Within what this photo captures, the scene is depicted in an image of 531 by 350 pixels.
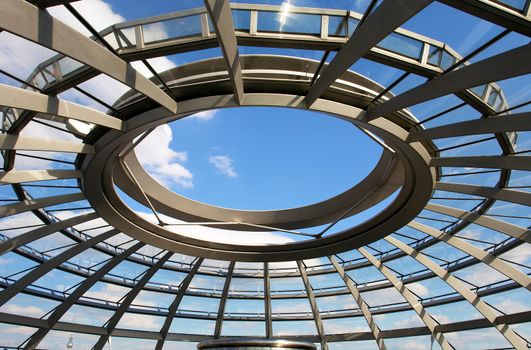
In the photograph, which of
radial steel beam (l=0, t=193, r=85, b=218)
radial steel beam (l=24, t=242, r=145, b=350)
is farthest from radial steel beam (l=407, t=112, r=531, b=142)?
radial steel beam (l=24, t=242, r=145, b=350)

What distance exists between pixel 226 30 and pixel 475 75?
572 cm

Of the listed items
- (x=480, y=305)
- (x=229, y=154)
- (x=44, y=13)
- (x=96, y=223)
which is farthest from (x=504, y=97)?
(x=96, y=223)

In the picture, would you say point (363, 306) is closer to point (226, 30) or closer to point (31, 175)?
point (31, 175)

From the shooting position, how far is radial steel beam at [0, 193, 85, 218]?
17.7 meters

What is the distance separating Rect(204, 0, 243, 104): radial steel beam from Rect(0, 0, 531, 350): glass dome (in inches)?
3.2

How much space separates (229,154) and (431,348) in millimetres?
20948

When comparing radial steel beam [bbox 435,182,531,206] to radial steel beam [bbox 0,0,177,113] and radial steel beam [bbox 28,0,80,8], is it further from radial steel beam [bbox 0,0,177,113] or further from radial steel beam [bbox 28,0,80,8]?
radial steel beam [bbox 28,0,80,8]

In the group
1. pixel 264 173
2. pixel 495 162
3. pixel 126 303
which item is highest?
pixel 264 173

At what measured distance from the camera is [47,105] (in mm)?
11289

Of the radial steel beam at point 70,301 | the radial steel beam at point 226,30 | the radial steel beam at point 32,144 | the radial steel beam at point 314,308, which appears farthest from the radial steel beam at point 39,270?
the radial steel beam at point 226,30

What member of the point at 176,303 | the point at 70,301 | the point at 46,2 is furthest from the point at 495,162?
the point at 70,301

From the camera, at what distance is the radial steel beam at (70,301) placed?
26.9 metres

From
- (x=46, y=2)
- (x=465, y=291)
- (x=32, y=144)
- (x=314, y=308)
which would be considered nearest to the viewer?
(x=46, y=2)

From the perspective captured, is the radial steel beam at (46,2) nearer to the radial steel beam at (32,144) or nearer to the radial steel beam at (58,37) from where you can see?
the radial steel beam at (58,37)
